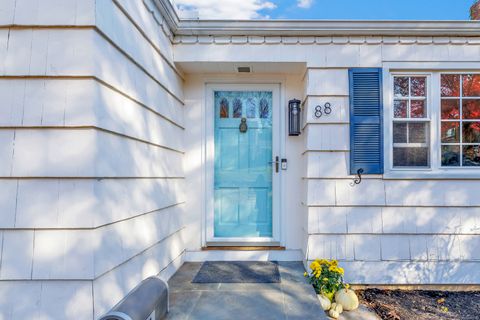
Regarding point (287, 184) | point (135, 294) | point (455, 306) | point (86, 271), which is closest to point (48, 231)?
point (86, 271)

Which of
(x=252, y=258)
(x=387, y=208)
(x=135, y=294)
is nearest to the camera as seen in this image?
(x=135, y=294)

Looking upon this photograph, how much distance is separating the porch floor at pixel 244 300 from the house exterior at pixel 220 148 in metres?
0.31

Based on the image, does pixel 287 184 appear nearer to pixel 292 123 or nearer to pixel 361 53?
pixel 292 123

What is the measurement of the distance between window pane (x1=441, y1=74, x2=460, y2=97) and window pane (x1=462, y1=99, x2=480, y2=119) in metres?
0.14

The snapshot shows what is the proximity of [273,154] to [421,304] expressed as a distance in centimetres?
196

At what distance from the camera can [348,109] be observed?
2812 mm

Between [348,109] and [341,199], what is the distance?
0.89 metres

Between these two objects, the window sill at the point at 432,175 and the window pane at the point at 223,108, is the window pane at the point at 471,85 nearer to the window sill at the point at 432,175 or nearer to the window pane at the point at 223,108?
the window sill at the point at 432,175

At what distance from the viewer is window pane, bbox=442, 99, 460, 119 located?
114 inches

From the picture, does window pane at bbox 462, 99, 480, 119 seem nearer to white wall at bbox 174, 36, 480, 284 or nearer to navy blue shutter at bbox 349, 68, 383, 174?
white wall at bbox 174, 36, 480, 284

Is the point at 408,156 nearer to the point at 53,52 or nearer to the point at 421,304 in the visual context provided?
the point at 421,304

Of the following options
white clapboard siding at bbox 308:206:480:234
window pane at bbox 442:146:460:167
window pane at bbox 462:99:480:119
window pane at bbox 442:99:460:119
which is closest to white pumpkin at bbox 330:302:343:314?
white clapboard siding at bbox 308:206:480:234

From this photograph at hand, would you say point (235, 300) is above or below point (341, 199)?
below

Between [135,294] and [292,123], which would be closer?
[135,294]
